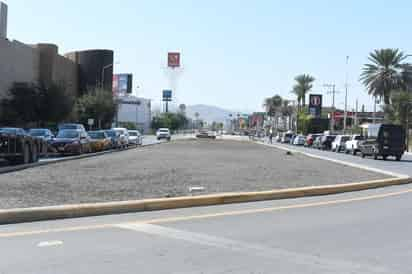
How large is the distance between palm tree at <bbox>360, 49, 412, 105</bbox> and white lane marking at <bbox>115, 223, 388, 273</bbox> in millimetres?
72986

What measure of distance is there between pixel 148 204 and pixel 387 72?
7196 cm

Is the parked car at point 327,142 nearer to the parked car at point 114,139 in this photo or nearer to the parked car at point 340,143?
the parked car at point 340,143

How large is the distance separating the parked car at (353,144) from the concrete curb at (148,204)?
111 ft

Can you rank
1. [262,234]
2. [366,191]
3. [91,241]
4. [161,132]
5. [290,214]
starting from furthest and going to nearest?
[161,132] < [366,191] < [290,214] < [262,234] < [91,241]

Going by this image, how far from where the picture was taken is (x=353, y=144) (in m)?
51.0

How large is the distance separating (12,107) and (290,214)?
5387cm

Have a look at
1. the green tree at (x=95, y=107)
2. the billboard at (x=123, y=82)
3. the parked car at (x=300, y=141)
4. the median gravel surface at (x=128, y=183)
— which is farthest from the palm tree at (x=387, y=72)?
the billboard at (x=123, y=82)

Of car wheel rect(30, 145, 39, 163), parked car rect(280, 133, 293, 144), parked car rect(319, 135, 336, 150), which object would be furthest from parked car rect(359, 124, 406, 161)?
parked car rect(280, 133, 293, 144)

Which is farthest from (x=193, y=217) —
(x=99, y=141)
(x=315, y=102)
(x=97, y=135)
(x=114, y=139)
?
(x=315, y=102)

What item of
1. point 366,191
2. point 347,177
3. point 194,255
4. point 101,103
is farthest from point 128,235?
point 101,103

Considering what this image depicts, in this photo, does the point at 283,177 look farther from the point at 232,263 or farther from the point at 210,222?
the point at 232,263

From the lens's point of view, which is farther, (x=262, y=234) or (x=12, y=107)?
(x=12, y=107)

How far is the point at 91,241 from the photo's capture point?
29.0 ft

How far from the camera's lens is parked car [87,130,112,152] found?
134ft
